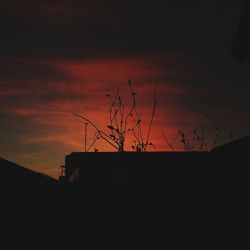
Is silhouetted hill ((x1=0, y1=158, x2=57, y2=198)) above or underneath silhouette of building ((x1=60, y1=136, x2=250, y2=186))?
underneath

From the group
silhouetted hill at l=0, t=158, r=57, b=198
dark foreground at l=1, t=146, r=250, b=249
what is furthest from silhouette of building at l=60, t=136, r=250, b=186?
silhouetted hill at l=0, t=158, r=57, b=198

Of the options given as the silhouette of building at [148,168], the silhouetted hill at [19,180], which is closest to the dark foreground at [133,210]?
the silhouetted hill at [19,180]

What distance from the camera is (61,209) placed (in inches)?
262

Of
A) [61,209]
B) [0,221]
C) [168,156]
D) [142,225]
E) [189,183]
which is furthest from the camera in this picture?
[168,156]

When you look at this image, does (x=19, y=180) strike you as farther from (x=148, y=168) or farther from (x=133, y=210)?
(x=148, y=168)

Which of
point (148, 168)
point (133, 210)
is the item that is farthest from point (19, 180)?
point (148, 168)

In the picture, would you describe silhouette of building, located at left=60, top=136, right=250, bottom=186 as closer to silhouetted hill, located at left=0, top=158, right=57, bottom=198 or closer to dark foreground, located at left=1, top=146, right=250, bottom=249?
dark foreground, located at left=1, top=146, right=250, bottom=249

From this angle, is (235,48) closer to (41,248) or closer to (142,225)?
(142,225)

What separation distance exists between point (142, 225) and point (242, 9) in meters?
3.55

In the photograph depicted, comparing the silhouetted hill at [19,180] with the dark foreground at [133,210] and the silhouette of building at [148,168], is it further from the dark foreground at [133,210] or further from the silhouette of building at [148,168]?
the silhouette of building at [148,168]

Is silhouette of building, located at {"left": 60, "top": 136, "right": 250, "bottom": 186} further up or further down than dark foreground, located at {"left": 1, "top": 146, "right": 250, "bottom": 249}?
further up

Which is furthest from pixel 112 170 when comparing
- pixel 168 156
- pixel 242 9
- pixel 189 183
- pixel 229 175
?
pixel 242 9

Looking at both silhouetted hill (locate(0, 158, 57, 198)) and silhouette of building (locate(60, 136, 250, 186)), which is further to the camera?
silhouette of building (locate(60, 136, 250, 186))

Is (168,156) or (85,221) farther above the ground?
(168,156)
